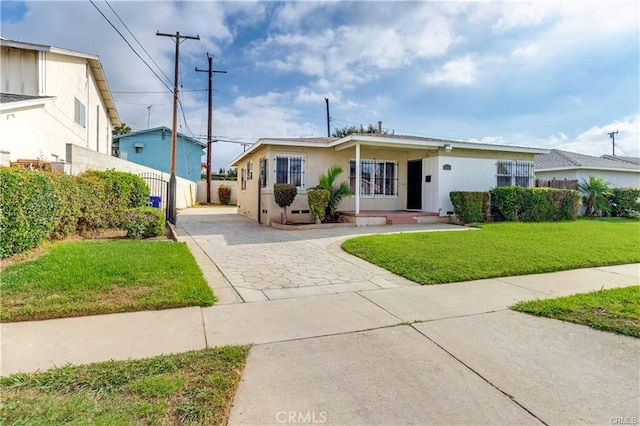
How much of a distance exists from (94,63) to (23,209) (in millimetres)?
14244

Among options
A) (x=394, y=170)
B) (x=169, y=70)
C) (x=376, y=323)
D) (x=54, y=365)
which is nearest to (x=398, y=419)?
(x=376, y=323)

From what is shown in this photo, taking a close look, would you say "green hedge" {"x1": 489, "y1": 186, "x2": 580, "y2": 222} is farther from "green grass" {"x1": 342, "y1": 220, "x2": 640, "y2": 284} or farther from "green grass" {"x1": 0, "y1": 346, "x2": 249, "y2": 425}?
"green grass" {"x1": 0, "y1": 346, "x2": 249, "y2": 425}

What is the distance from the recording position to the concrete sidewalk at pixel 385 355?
7.27 ft

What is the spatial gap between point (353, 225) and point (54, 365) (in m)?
10.1

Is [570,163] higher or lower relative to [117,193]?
higher

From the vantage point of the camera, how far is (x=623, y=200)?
54.5 feet

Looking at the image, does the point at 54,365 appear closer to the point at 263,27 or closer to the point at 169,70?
the point at 263,27

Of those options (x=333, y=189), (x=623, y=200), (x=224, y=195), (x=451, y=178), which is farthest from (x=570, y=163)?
(x=224, y=195)

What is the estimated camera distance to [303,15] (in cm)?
993

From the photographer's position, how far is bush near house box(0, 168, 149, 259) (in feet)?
18.2

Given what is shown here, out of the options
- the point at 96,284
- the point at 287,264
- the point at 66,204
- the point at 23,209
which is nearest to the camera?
the point at 96,284

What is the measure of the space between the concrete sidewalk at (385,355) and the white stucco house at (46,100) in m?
7.19

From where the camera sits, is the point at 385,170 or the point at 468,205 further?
the point at 385,170

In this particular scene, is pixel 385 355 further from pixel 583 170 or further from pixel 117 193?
pixel 583 170
